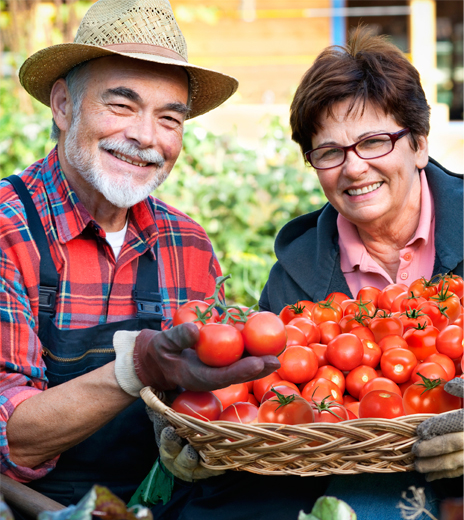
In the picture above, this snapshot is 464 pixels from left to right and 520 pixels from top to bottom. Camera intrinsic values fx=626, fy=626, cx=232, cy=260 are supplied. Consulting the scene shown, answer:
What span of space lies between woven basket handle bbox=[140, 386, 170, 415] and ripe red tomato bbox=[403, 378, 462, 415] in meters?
0.59

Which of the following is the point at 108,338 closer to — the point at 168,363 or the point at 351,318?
the point at 168,363

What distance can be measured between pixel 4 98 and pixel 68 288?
14.3 feet

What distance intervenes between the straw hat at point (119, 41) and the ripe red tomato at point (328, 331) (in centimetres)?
107

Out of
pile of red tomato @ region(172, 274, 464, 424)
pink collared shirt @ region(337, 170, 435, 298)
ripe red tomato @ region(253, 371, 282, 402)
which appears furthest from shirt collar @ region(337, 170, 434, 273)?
ripe red tomato @ region(253, 371, 282, 402)

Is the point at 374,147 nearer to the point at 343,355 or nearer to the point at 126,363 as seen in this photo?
the point at 343,355

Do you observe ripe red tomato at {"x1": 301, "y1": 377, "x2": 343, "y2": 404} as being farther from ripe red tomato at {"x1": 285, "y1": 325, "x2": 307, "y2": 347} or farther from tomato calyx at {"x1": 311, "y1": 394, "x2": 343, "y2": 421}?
ripe red tomato at {"x1": 285, "y1": 325, "x2": 307, "y2": 347}

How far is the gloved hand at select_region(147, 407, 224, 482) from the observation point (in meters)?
1.54

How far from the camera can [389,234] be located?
2.55 metres

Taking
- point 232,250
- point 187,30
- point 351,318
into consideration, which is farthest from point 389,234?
point 187,30

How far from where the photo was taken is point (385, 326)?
1855 millimetres

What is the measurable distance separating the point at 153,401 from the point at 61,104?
55.6 inches

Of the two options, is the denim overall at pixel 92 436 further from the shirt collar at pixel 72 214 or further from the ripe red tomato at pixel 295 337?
the ripe red tomato at pixel 295 337

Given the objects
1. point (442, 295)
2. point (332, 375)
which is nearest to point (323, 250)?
point (442, 295)

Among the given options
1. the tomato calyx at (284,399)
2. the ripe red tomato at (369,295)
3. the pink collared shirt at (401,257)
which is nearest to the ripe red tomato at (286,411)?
the tomato calyx at (284,399)
